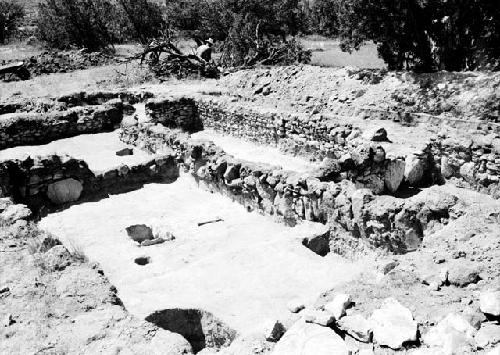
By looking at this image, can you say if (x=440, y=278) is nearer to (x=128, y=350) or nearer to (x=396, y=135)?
(x=128, y=350)

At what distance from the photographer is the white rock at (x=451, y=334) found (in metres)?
3.29

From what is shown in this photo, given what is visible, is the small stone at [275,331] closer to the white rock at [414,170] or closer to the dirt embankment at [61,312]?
the dirt embankment at [61,312]

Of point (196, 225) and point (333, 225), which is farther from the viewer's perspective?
point (196, 225)

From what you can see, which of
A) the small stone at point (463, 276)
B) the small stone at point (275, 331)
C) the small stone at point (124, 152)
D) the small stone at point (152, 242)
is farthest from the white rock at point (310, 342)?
the small stone at point (124, 152)

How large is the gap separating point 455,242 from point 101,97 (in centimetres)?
1735

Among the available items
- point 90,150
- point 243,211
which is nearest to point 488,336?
point 243,211

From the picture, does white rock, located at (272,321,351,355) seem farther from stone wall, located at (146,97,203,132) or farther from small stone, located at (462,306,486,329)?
stone wall, located at (146,97,203,132)

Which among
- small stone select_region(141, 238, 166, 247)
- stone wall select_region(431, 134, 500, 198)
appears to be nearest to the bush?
small stone select_region(141, 238, 166, 247)

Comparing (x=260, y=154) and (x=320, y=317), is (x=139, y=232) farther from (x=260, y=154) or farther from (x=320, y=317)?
(x=320, y=317)

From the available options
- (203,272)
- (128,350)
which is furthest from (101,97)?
(128,350)

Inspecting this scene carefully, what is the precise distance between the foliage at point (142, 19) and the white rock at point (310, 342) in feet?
118

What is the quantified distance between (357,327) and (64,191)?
8140 millimetres

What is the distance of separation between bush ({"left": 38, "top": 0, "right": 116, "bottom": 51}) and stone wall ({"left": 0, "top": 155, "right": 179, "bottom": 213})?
27.8 metres

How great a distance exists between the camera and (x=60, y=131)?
15.5 meters
